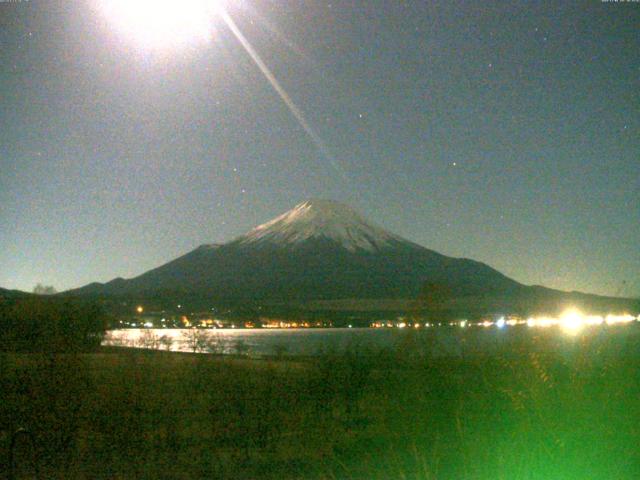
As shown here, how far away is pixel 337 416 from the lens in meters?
15.6

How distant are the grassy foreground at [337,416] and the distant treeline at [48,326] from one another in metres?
0.49

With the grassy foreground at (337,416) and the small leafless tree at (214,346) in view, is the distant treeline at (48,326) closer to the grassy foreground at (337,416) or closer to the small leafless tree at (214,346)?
the grassy foreground at (337,416)

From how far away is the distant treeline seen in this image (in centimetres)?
1363

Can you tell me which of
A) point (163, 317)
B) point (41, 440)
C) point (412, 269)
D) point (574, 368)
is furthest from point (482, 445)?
point (412, 269)

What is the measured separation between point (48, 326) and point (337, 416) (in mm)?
6203

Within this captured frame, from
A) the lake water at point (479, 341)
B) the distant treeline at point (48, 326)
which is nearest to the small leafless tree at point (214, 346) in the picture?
the lake water at point (479, 341)

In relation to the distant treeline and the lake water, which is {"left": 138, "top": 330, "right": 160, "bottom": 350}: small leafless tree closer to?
the lake water

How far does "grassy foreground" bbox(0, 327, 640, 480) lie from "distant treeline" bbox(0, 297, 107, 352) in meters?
0.49

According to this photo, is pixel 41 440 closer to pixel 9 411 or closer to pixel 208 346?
pixel 9 411

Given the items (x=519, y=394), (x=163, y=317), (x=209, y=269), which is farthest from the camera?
(x=209, y=269)

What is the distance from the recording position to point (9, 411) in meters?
11.9

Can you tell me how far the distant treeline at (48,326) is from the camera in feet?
44.7

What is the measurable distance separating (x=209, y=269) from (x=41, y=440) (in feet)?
248

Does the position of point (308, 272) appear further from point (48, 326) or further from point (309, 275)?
point (48, 326)
